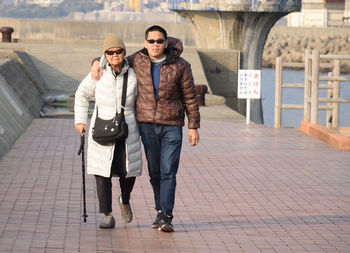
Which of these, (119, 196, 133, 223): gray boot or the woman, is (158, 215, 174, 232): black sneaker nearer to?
(119, 196, 133, 223): gray boot

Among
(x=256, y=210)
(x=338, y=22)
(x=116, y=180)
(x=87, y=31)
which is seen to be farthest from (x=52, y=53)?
(x=338, y=22)

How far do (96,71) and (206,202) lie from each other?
7.74 feet

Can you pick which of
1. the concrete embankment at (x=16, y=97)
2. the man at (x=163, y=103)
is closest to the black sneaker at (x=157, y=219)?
the man at (x=163, y=103)

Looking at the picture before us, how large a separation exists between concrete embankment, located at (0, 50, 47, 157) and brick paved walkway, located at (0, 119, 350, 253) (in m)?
0.27

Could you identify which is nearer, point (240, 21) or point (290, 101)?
point (240, 21)

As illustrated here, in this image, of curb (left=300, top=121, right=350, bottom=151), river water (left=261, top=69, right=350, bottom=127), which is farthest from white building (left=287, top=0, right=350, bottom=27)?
curb (left=300, top=121, right=350, bottom=151)

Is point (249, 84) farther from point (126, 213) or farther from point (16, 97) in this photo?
point (126, 213)

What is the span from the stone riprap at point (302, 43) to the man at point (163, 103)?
73863mm

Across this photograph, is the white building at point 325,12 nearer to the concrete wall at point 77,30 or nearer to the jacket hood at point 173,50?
the concrete wall at point 77,30

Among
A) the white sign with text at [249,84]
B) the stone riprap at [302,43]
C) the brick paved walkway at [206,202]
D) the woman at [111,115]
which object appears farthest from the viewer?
the stone riprap at [302,43]

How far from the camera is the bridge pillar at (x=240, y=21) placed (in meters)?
28.4

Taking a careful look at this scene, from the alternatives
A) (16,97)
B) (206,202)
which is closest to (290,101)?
(16,97)

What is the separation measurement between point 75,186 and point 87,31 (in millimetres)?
52224

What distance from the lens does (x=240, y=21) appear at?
1144 inches
